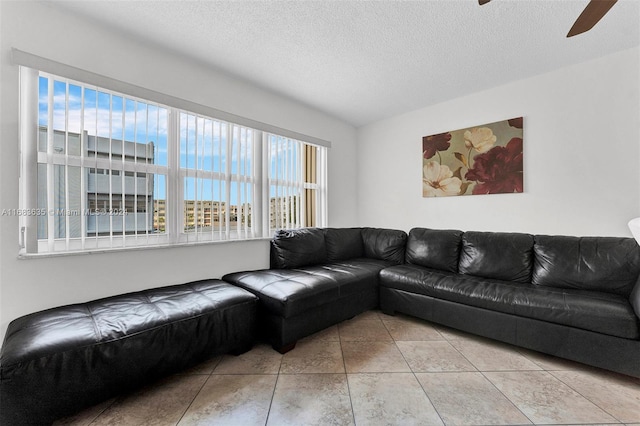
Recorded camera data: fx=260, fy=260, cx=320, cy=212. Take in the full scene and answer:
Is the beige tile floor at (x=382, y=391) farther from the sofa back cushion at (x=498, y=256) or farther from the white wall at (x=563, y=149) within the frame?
the white wall at (x=563, y=149)

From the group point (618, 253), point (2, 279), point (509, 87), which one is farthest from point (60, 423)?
point (509, 87)

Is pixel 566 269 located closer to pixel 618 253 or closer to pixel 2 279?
pixel 618 253

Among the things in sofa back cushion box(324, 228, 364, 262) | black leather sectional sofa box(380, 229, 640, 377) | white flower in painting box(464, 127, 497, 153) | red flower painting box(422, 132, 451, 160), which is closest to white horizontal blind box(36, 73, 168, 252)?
sofa back cushion box(324, 228, 364, 262)

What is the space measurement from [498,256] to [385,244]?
1.24m

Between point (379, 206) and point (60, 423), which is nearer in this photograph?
point (60, 423)

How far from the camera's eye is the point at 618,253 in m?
2.06

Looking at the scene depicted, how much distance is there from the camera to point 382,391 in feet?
5.15

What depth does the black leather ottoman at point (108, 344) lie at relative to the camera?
1.16 metres

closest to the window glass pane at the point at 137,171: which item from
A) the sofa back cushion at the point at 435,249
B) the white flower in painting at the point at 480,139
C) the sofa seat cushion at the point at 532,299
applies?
the sofa back cushion at the point at 435,249

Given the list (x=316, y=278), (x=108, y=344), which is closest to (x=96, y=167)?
(x=108, y=344)

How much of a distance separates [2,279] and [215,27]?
2208mm

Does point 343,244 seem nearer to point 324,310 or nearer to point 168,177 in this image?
point 324,310

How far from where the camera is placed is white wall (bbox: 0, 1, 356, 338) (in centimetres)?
165

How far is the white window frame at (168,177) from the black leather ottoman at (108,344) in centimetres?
45
